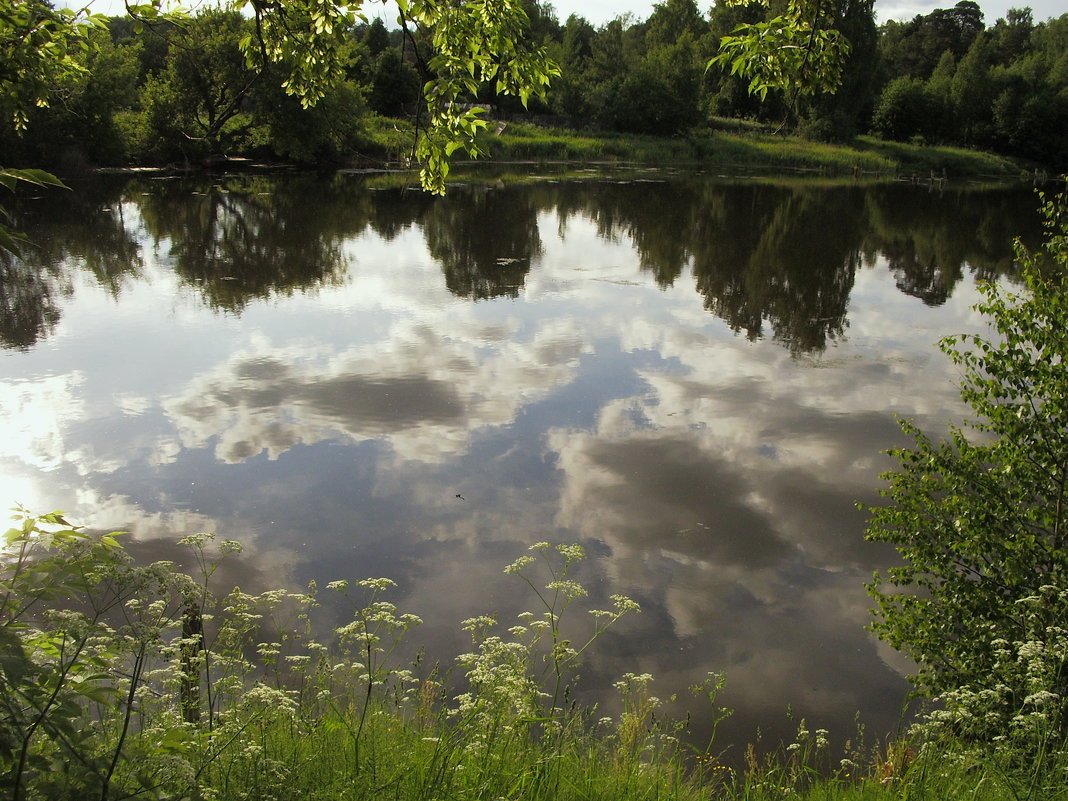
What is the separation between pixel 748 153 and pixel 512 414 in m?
54.3

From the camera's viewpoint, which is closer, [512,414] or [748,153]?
[512,414]

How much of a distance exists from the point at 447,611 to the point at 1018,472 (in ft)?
14.0

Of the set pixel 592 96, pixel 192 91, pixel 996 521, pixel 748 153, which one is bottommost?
pixel 996 521

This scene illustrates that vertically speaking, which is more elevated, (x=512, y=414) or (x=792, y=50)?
(x=792, y=50)

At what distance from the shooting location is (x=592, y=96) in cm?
6456

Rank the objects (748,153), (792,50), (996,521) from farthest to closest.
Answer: (748,153) < (792,50) < (996,521)

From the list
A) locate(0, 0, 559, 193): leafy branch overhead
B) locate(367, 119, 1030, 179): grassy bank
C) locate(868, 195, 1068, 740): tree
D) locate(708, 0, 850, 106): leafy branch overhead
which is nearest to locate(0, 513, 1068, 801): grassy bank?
locate(868, 195, 1068, 740): tree

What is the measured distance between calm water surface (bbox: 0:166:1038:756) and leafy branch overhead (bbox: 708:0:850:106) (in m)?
4.22

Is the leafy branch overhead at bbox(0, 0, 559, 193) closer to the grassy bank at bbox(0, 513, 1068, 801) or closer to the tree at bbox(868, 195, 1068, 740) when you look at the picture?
the grassy bank at bbox(0, 513, 1068, 801)

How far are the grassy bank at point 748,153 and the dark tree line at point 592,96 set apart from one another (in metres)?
2.85

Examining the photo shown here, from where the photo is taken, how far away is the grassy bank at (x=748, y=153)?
56719mm

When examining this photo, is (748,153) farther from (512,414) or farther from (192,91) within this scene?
(512,414)

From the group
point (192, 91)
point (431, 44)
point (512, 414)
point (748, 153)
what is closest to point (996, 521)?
point (431, 44)

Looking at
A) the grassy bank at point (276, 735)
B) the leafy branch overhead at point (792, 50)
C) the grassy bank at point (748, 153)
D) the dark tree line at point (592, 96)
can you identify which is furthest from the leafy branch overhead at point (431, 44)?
the grassy bank at point (748, 153)
